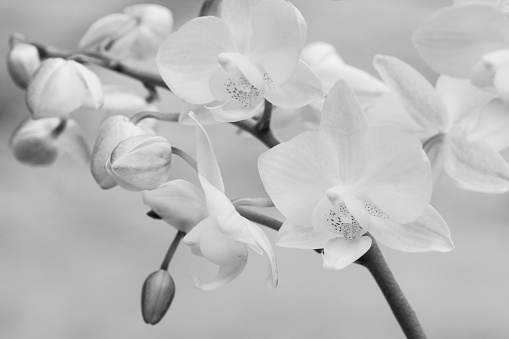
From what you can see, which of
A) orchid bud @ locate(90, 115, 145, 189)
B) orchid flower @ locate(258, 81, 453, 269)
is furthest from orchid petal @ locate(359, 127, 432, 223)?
orchid bud @ locate(90, 115, 145, 189)

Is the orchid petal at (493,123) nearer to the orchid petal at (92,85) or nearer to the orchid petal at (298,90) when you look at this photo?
the orchid petal at (298,90)

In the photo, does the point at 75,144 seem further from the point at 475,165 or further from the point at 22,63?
the point at 475,165

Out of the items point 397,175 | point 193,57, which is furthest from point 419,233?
point 193,57

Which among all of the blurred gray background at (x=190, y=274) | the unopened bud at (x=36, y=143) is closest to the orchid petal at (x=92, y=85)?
the unopened bud at (x=36, y=143)

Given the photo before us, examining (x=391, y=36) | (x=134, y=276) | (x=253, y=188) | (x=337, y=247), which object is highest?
(x=337, y=247)

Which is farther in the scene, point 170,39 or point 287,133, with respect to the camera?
point 287,133

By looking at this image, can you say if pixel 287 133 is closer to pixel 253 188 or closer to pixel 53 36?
pixel 253 188

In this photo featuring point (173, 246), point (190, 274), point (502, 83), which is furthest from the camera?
point (190, 274)

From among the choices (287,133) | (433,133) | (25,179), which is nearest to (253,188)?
(287,133)
